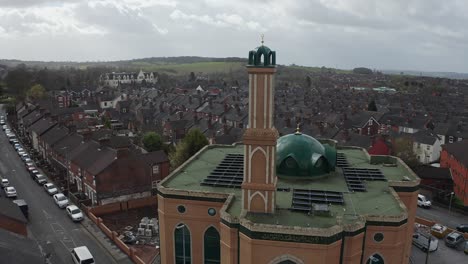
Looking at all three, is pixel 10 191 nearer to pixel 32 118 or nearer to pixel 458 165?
pixel 32 118

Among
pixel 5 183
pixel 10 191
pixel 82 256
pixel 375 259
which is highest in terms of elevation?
pixel 375 259

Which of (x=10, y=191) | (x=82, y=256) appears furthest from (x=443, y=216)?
(x=10, y=191)

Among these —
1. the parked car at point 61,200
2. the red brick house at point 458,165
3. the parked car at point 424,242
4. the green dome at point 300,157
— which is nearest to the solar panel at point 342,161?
the green dome at point 300,157

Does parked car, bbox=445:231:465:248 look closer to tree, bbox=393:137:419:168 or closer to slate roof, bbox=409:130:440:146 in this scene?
tree, bbox=393:137:419:168

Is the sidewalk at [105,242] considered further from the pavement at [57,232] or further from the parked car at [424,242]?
the parked car at [424,242]

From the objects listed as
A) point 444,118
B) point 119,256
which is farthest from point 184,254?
point 444,118
